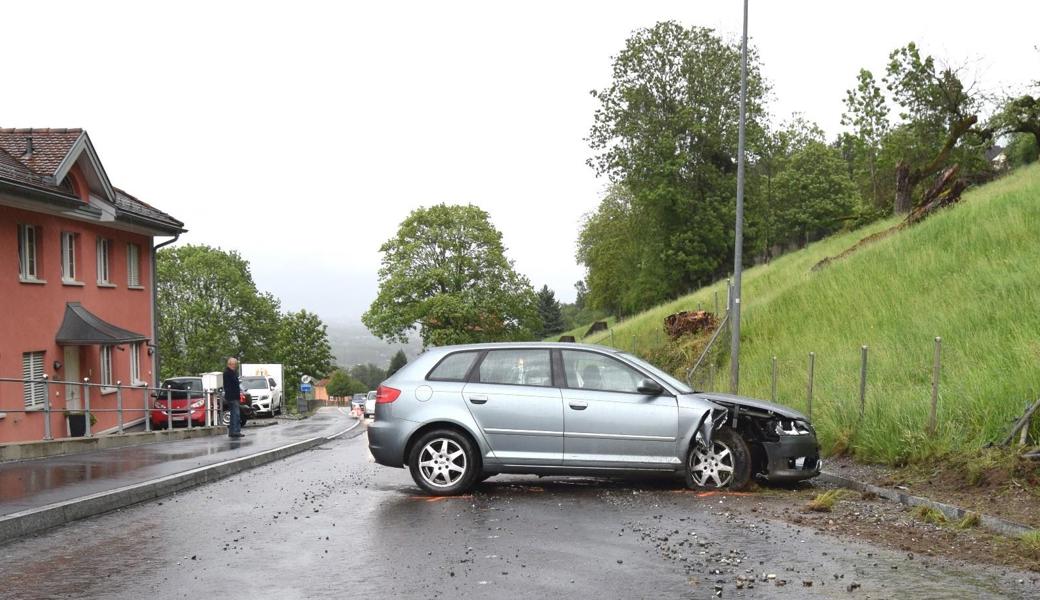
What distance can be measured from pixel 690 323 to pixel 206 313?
48119 mm

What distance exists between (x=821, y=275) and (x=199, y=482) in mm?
19585

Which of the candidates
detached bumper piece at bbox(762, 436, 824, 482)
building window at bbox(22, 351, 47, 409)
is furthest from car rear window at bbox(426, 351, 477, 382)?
building window at bbox(22, 351, 47, 409)

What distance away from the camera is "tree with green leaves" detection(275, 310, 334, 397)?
82662 mm

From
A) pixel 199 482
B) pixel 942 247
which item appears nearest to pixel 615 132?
pixel 942 247

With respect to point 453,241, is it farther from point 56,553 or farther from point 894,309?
point 56,553

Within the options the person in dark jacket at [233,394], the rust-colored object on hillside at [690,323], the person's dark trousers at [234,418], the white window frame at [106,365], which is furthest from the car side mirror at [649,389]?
the white window frame at [106,365]

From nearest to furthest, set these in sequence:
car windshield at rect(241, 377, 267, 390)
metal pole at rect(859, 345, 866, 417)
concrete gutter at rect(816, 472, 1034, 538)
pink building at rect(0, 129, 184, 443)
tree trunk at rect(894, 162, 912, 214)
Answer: concrete gutter at rect(816, 472, 1034, 538) < metal pole at rect(859, 345, 866, 417) < pink building at rect(0, 129, 184, 443) < tree trunk at rect(894, 162, 912, 214) < car windshield at rect(241, 377, 267, 390)

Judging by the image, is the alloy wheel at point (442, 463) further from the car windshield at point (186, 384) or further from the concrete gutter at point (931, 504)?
the car windshield at point (186, 384)

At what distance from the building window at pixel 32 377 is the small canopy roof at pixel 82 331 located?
883 millimetres

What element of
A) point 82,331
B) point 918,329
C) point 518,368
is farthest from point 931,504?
point 82,331

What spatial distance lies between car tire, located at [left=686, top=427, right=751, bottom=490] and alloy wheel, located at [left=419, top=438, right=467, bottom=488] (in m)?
2.43

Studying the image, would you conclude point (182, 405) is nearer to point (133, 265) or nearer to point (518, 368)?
point (133, 265)

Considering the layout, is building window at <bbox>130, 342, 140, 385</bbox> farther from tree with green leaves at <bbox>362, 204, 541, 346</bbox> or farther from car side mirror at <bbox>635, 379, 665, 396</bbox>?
tree with green leaves at <bbox>362, 204, 541, 346</bbox>

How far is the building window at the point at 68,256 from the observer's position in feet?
81.8
